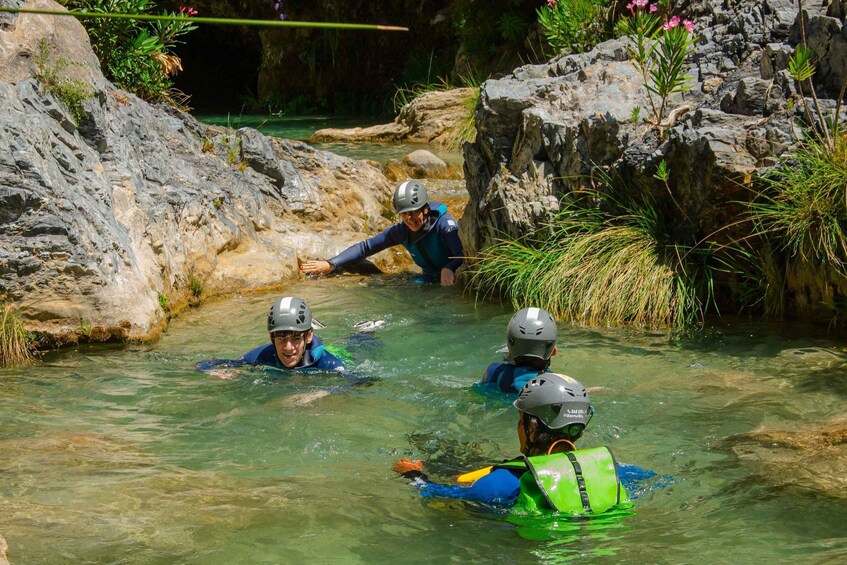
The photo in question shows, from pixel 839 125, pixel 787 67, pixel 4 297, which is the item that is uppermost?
pixel 787 67

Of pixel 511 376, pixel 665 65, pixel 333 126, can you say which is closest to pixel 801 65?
pixel 665 65

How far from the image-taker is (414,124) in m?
17.8

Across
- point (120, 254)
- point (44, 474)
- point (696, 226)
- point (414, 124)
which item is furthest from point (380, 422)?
point (414, 124)

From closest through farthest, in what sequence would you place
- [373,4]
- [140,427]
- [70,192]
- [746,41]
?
[140,427] < [70,192] < [746,41] < [373,4]

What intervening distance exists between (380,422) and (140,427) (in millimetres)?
1557

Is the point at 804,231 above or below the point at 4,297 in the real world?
above

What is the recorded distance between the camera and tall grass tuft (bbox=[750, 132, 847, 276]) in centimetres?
746

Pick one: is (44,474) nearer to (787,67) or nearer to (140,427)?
(140,427)

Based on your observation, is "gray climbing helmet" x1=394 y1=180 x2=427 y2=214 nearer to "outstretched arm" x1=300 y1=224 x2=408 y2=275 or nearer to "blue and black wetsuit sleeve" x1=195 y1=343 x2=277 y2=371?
"outstretched arm" x1=300 y1=224 x2=408 y2=275

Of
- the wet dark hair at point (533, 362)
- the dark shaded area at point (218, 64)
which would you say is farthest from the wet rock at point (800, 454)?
the dark shaded area at point (218, 64)

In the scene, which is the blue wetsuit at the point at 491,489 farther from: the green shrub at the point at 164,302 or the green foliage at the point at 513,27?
the green foliage at the point at 513,27

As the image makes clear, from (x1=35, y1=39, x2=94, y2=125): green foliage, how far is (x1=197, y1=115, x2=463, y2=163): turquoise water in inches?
175

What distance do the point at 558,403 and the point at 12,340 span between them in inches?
185

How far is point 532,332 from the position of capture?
6.09 meters
